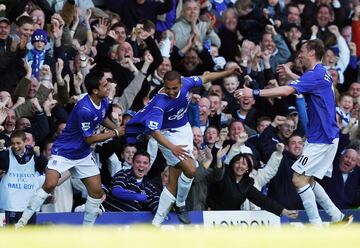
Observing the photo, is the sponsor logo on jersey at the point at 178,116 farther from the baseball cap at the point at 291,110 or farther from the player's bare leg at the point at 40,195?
the baseball cap at the point at 291,110

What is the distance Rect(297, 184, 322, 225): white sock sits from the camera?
1208 centimetres

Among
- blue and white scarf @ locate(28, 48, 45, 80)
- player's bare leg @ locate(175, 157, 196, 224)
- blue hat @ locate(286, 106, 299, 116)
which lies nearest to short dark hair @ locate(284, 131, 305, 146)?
blue hat @ locate(286, 106, 299, 116)

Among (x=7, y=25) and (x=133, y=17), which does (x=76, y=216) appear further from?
(x=133, y=17)

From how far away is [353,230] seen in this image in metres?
4.56

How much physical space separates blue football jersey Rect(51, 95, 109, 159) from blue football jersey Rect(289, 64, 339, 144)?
2261 millimetres

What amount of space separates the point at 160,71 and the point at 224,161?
246 centimetres

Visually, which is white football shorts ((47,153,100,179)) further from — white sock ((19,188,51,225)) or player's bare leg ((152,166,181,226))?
player's bare leg ((152,166,181,226))

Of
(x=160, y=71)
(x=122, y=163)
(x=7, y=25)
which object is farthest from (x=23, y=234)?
(x=160, y=71)

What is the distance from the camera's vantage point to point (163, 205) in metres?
12.2

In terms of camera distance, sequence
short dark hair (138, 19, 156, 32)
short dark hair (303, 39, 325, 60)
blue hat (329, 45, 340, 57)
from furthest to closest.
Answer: blue hat (329, 45, 340, 57) → short dark hair (138, 19, 156, 32) → short dark hair (303, 39, 325, 60)

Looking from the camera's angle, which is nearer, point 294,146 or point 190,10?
point 294,146

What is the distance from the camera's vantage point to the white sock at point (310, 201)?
1208 cm

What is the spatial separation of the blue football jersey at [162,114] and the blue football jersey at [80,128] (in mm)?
392

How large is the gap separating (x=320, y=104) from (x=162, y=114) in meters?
1.81
